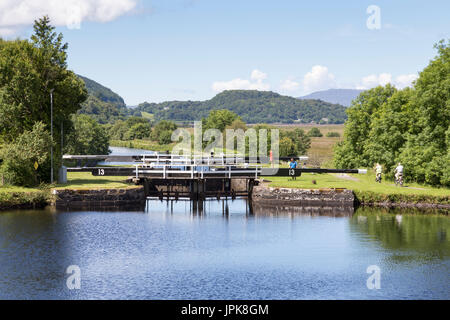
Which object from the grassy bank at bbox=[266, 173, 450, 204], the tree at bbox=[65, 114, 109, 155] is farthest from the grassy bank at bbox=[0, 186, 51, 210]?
the tree at bbox=[65, 114, 109, 155]

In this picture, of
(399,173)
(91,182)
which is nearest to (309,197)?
(399,173)

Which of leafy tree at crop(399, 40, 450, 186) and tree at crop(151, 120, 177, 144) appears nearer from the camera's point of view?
leafy tree at crop(399, 40, 450, 186)

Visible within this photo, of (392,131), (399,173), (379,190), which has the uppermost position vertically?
(392,131)

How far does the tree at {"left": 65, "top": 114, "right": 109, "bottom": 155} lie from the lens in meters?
77.2

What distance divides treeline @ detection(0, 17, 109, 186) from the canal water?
19.2 ft

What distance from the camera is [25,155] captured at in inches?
1815

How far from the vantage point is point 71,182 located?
50906mm

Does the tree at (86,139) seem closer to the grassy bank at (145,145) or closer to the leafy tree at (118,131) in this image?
the grassy bank at (145,145)

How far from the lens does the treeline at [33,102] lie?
1837 inches

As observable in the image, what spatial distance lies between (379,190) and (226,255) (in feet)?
73.0

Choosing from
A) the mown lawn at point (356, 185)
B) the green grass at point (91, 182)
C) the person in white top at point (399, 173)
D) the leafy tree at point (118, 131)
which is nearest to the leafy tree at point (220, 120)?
the leafy tree at point (118, 131)

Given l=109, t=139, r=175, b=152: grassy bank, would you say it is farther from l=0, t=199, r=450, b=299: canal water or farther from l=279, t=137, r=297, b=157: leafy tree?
l=0, t=199, r=450, b=299: canal water

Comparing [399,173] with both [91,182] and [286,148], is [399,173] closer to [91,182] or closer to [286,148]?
[91,182]
